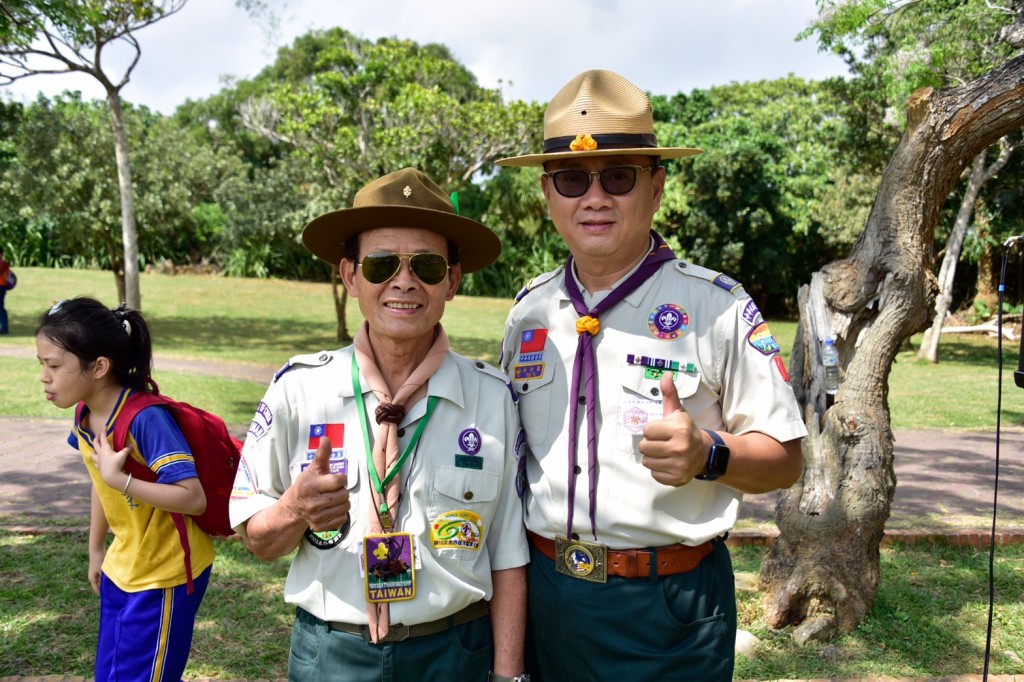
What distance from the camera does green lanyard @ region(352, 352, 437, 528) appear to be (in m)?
2.13

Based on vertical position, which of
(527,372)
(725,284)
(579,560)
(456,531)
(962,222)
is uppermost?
(962,222)

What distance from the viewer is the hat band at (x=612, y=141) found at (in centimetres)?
240

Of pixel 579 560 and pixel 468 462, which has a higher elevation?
pixel 468 462

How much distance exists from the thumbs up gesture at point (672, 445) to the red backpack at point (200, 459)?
1567 mm

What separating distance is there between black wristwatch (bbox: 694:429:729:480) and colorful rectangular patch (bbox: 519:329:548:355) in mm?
615

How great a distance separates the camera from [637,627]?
2.33 meters

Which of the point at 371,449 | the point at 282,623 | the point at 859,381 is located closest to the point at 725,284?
the point at 371,449

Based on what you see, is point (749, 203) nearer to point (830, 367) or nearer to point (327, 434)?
point (830, 367)

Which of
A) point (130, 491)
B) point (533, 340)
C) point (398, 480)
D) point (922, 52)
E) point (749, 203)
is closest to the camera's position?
point (398, 480)

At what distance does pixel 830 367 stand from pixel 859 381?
7.9 inches

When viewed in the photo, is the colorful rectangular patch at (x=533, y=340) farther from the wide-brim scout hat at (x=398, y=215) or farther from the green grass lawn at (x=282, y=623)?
the green grass lawn at (x=282, y=623)

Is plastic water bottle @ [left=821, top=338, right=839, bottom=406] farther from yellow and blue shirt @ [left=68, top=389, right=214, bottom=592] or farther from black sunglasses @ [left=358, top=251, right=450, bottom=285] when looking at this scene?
yellow and blue shirt @ [left=68, top=389, right=214, bottom=592]

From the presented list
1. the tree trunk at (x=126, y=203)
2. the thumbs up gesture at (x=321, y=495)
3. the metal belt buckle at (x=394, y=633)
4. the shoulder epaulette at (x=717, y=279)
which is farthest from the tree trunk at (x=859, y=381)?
the tree trunk at (x=126, y=203)

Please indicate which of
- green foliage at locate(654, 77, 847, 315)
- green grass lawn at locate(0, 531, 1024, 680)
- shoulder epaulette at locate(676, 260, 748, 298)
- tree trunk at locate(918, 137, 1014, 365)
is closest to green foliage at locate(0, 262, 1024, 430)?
tree trunk at locate(918, 137, 1014, 365)
